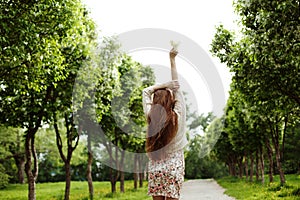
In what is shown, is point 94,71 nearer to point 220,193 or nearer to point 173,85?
point 220,193

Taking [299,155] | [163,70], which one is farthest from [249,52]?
[299,155]

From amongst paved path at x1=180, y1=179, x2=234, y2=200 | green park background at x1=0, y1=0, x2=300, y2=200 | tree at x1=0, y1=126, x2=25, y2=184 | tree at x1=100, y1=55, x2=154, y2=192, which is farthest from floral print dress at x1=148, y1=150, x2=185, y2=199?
tree at x1=0, y1=126, x2=25, y2=184

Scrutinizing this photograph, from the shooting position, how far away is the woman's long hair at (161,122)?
14.4ft

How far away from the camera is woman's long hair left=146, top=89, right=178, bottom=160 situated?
438 cm

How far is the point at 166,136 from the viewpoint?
4.41m

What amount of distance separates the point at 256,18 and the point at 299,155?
3398 centimetres

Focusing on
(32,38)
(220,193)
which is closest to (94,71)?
(32,38)

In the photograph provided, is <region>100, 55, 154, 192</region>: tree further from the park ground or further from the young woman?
the young woman

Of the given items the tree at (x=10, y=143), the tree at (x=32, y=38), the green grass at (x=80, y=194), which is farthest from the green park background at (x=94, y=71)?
the tree at (x=10, y=143)

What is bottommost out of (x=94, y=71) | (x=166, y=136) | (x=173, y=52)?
(x=166, y=136)

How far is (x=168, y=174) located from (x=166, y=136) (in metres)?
0.50

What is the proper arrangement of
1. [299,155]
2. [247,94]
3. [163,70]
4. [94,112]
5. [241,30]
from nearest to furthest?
[163,70] < [241,30] < [247,94] < [94,112] < [299,155]

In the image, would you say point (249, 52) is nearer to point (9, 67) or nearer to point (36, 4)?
point (36, 4)

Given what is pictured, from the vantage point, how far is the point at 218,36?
16.8 meters
